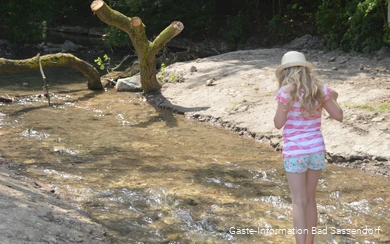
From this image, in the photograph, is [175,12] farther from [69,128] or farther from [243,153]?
[243,153]

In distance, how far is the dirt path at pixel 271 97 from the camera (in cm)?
733

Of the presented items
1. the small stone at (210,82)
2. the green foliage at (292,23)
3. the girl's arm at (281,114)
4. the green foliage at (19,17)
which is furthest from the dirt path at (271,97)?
the green foliage at (19,17)

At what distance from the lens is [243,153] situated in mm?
7730

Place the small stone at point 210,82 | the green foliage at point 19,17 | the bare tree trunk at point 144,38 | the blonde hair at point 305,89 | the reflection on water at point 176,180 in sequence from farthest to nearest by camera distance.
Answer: the green foliage at point 19,17 → the small stone at point 210,82 → the bare tree trunk at point 144,38 → the reflection on water at point 176,180 → the blonde hair at point 305,89

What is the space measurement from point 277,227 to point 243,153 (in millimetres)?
2693

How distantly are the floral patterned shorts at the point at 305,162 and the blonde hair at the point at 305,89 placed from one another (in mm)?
318

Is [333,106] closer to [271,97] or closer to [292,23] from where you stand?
[271,97]

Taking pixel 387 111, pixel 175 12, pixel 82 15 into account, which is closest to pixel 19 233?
pixel 387 111

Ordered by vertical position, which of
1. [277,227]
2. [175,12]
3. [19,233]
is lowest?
[277,227]

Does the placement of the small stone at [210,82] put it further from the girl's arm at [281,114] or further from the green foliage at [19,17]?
the green foliage at [19,17]

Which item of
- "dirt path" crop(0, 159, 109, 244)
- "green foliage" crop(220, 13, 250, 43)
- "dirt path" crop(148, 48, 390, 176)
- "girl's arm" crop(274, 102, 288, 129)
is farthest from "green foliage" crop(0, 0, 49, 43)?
"girl's arm" crop(274, 102, 288, 129)

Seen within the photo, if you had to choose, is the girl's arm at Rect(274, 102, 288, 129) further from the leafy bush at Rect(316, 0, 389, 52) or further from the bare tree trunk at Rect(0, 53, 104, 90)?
the bare tree trunk at Rect(0, 53, 104, 90)

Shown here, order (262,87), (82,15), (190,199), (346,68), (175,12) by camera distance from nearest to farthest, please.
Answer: (190,199), (262,87), (346,68), (175,12), (82,15)

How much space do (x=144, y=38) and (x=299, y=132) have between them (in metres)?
8.14
